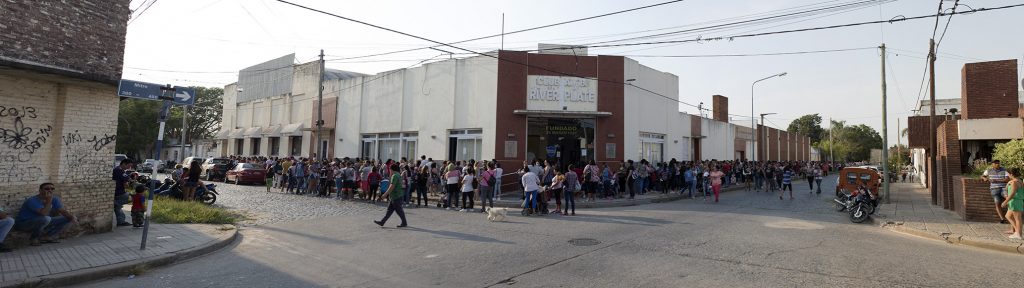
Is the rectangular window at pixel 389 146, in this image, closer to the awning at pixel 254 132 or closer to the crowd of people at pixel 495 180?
the crowd of people at pixel 495 180

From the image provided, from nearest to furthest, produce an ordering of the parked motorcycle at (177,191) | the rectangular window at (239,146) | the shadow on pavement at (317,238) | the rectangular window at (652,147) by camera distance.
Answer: the shadow on pavement at (317,238) → the parked motorcycle at (177,191) → the rectangular window at (652,147) → the rectangular window at (239,146)

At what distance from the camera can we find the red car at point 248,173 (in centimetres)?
2563

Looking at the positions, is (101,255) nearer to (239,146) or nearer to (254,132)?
(254,132)

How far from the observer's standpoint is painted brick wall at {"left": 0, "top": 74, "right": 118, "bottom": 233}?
321 inches

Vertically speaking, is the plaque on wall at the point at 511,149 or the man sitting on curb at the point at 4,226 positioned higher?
the plaque on wall at the point at 511,149

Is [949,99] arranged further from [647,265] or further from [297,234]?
[297,234]

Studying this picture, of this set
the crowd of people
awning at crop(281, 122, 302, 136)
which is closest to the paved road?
the crowd of people

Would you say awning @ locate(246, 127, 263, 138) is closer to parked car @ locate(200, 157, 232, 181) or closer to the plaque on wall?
parked car @ locate(200, 157, 232, 181)

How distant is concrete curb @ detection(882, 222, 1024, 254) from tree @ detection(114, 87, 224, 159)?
4742 cm

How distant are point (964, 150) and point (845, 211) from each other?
5.70 meters

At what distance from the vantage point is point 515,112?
69.4ft

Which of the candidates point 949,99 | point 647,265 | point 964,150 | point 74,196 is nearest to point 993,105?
point 964,150

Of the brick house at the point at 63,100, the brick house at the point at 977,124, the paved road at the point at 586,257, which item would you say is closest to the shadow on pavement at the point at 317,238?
the paved road at the point at 586,257

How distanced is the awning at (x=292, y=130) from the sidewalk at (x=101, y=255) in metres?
21.5
